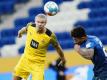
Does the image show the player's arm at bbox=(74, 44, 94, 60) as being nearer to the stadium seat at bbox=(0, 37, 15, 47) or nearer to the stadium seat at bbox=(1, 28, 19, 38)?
the stadium seat at bbox=(0, 37, 15, 47)

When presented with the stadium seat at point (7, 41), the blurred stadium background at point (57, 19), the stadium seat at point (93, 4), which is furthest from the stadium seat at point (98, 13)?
the stadium seat at point (7, 41)

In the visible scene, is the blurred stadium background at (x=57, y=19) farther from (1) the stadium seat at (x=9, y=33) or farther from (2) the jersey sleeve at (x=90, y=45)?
(2) the jersey sleeve at (x=90, y=45)

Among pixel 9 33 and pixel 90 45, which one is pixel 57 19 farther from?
pixel 90 45

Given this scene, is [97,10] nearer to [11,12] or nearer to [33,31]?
[11,12]

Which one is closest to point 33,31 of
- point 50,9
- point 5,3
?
Result: point 50,9

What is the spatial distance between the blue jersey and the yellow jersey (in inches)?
48.5

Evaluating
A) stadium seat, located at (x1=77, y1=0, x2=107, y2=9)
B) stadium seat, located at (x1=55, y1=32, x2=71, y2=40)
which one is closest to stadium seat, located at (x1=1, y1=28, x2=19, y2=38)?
stadium seat, located at (x1=55, y1=32, x2=71, y2=40)

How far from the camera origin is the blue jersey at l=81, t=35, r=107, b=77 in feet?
24.9

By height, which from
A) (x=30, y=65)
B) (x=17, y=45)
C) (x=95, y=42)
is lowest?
(x=17, y=45)

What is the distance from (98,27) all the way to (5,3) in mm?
2774

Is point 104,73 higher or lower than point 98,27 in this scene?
higher

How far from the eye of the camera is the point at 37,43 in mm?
8812

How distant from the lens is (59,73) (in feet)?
25.9

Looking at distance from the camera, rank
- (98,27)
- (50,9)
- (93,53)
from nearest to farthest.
A: (93,53)
(50,9)
(98,27)
